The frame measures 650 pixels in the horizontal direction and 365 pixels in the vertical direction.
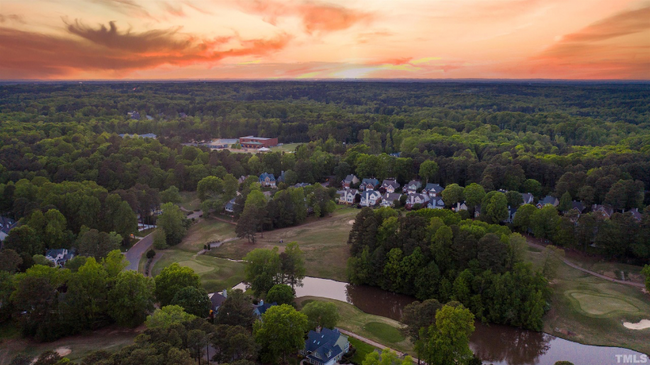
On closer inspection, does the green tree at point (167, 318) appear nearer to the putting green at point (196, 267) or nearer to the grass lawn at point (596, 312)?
the putting green at point (196, 267)

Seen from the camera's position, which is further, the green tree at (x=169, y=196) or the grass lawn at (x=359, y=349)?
the green tree at (x=169, y=196)

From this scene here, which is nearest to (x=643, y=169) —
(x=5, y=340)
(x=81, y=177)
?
(x=5, y=340)

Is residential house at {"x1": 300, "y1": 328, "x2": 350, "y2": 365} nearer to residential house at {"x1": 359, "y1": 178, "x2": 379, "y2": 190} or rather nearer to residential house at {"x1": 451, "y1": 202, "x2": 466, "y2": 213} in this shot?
residential house at {"x1": 451, "y1": 202, "x2": 466, "y2": 213}

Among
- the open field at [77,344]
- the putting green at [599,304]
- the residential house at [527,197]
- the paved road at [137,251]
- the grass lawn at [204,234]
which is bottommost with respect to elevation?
the putting green at [599,304]

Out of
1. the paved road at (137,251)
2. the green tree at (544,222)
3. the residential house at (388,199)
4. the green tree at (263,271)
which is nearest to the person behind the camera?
the green tree at (263,271)

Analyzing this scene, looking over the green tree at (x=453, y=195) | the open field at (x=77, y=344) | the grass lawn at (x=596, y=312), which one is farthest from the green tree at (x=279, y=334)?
the green tree at (x=453, y=195)

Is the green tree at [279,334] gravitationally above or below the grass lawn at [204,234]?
above
